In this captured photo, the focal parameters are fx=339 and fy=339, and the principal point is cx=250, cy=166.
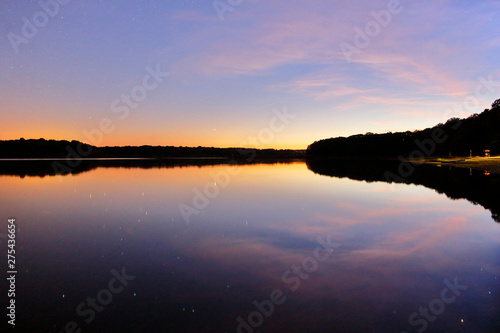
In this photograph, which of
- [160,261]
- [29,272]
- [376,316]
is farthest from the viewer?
[160,261]

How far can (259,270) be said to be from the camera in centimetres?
919

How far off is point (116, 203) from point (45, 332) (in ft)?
53.8

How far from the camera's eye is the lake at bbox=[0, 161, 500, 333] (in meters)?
6.53

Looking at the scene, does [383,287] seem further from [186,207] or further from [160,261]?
[186,207]

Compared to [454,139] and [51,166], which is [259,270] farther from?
[454,139]

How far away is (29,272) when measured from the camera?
905cm

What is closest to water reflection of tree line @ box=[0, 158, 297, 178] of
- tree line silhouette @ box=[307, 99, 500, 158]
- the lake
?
the lake

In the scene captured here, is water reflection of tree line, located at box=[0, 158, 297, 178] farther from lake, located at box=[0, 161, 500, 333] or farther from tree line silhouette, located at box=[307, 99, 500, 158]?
tree line silhouette, located at box=[307, 99, 500, 158]

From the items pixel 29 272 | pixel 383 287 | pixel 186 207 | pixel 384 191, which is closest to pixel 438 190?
pixel 384 191

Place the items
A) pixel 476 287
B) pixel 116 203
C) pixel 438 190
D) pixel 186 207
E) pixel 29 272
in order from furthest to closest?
pixel 438 190 < pixel 116 203 < pixel 186 207 < pixel 29 272 < pixel 476 287

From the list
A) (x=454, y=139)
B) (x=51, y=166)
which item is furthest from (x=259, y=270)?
(x=454, y=139)

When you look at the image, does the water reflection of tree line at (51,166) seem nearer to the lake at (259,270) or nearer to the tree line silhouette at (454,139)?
the lake at (259,270)

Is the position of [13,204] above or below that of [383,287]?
above

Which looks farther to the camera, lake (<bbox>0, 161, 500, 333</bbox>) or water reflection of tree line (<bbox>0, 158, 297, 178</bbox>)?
water reflection of tree line (<bbox>0, 158, 297, 178</bbox>)
